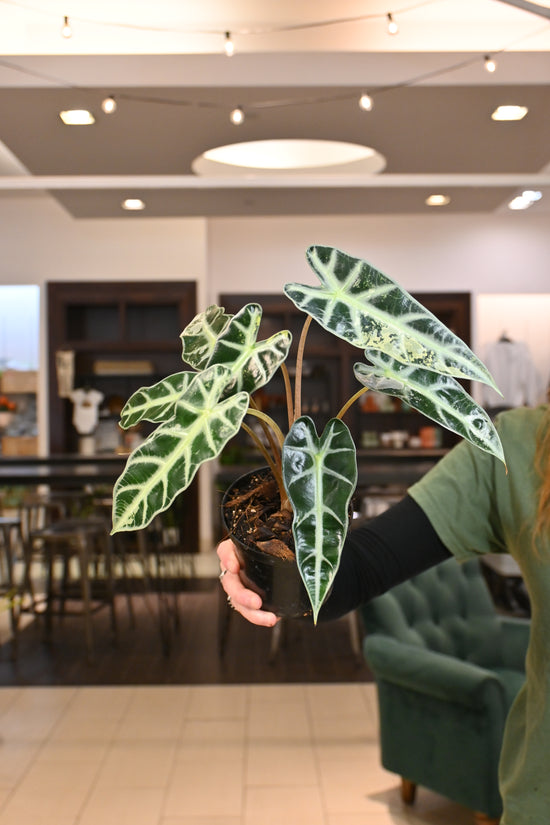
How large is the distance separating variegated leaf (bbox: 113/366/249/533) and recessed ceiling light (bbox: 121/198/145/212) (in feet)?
12.2

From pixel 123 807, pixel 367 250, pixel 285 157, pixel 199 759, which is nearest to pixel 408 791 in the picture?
pixel 199 759

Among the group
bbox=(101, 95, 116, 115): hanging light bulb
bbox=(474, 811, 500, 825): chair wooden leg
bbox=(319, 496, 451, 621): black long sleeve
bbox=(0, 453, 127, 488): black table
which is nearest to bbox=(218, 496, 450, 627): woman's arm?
bbox=(319, 496, 451, 621): black long sleeve

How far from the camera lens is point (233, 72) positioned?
3.69 metres

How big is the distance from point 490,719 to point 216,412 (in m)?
2.11

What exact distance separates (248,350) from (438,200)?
3752 mm

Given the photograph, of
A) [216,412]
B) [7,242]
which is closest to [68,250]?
[7,242]

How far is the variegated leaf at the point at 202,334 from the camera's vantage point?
38.5 inches

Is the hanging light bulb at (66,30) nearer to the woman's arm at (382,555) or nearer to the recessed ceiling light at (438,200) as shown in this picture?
the recessed ceiling light at (438,200)

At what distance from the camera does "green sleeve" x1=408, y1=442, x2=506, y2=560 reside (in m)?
1.32

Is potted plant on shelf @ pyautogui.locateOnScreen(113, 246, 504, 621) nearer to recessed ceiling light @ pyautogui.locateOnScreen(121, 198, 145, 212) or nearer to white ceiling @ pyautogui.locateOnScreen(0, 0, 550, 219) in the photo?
white ceiling @ pyautogui.locateOnScreen(0, 0, 550, 219)

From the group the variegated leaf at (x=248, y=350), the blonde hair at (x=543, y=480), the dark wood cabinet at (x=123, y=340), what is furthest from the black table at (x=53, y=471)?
the variegated leaf at (x=248, y=350)

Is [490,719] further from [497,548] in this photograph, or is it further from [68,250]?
[68,250]

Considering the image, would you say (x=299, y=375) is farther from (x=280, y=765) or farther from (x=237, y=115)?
(x=237, y=115)

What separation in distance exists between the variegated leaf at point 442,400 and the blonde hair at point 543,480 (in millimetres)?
552
